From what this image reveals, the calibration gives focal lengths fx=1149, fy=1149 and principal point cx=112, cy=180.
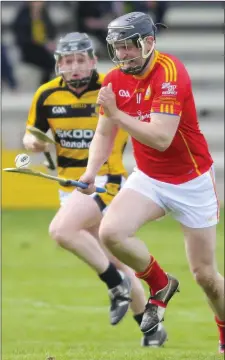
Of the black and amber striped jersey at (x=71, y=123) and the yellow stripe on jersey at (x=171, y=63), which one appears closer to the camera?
the yellow stripe on jersey at (x=171, y=63)

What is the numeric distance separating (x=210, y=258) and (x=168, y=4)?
11.8 metres

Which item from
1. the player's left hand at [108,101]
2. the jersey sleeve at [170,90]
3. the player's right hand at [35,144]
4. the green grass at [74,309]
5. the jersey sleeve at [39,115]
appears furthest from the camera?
the jersey sleeve at [39,115]

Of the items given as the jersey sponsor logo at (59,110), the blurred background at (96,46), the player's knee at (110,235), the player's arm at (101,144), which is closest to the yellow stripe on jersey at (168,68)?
the player's arm at (101,144)

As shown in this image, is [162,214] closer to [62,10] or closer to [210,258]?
[210,258]

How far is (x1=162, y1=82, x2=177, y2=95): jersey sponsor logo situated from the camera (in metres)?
7.06

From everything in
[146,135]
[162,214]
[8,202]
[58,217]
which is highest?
[146,135]

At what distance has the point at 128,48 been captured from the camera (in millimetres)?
7129

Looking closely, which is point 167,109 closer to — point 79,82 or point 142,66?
point 142,66

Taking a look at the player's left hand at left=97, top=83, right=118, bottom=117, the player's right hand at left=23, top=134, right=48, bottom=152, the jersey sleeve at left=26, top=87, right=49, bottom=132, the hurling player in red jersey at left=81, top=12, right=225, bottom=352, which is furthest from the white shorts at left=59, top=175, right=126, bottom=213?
the player's left hand at left=97, top=83, right=118, bottom=117

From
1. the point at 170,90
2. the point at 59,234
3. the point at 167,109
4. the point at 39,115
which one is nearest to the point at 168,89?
the point at 170,90

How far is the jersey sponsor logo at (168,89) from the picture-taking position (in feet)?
23.2

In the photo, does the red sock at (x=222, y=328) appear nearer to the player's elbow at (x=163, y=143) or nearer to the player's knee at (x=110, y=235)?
the player's knee at (x=110, y=235)

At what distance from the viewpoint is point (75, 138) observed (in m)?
8.91

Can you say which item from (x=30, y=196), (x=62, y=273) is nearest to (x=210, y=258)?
(x=62, y=273)
